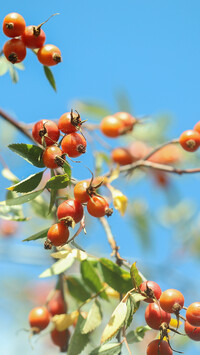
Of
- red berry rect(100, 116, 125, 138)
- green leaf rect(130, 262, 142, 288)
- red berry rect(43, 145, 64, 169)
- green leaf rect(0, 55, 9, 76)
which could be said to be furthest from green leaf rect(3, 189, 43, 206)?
red berry rect(100, 116, 125, 138)

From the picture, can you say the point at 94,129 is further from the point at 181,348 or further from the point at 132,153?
the point at 181,348

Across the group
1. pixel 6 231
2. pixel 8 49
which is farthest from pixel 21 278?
pixel 8 49

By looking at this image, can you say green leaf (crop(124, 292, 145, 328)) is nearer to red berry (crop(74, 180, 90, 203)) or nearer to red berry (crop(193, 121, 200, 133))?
red berry (crop(74, 180, 90, 203))

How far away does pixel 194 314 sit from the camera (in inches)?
53.4

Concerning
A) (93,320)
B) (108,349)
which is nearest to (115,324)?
(108,349)

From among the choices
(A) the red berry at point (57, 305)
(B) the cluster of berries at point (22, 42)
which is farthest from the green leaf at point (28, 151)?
(A) the red berry at point (57, 305)

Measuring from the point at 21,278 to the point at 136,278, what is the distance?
298cm

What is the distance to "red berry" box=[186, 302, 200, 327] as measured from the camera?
1.35 meters

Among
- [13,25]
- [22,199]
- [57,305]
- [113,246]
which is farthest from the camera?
[57,305]

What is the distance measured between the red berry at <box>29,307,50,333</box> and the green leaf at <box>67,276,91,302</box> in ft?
0.51


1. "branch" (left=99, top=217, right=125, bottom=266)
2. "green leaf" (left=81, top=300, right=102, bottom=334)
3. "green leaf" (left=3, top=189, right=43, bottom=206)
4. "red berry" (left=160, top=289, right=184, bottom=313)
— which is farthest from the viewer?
"branch" (left=99, top=217, right=125, bottom=266)

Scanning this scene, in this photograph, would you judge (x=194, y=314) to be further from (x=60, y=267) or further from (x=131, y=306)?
(x=60, y=267)

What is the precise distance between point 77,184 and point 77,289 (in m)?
0.76

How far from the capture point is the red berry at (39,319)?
2.01m
